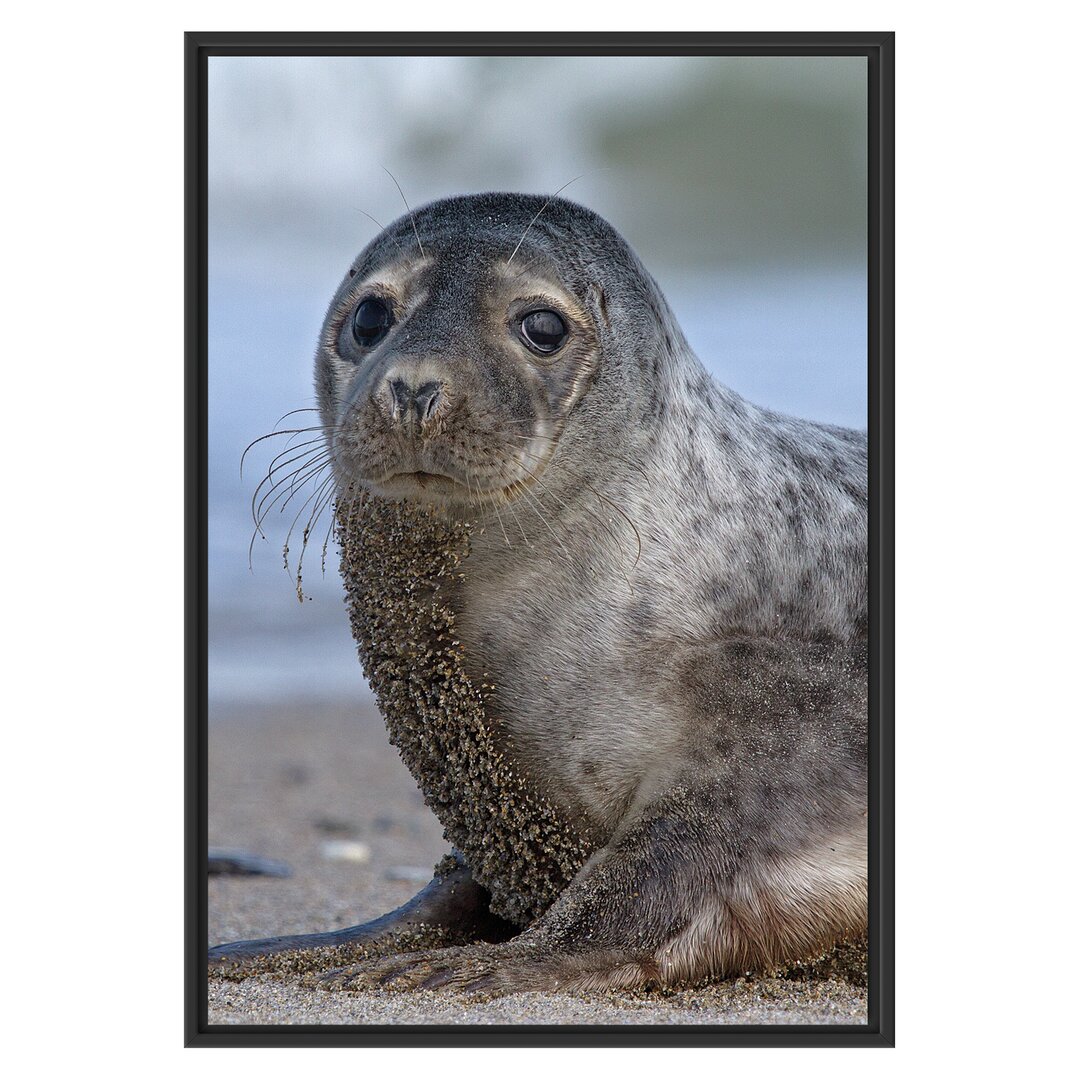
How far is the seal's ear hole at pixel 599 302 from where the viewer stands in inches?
152

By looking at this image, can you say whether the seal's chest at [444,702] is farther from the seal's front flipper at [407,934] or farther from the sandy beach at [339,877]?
the sandy beach at [339,877]

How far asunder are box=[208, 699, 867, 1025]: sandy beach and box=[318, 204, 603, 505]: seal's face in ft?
4.21

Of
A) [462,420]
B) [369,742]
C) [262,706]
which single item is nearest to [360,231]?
[462,420]

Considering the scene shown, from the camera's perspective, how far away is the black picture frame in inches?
141

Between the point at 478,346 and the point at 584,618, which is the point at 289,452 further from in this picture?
the point at 584,618

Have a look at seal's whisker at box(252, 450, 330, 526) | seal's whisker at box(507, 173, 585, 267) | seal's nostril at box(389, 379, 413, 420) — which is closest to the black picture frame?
seal's whisker at box(252, 450, 330, 526)

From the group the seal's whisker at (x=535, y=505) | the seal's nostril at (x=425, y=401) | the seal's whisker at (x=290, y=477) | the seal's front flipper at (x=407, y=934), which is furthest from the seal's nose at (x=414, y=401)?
the seal's front flipper at (x=407, y=934)

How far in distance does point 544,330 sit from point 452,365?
38 centimetres

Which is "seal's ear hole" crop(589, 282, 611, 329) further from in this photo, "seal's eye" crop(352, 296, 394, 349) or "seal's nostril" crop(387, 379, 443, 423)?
"seal's nostril" crop(387, 379, 443, 423)

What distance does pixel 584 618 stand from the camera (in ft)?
12.3

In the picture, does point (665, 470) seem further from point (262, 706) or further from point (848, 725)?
point (262, 706)
